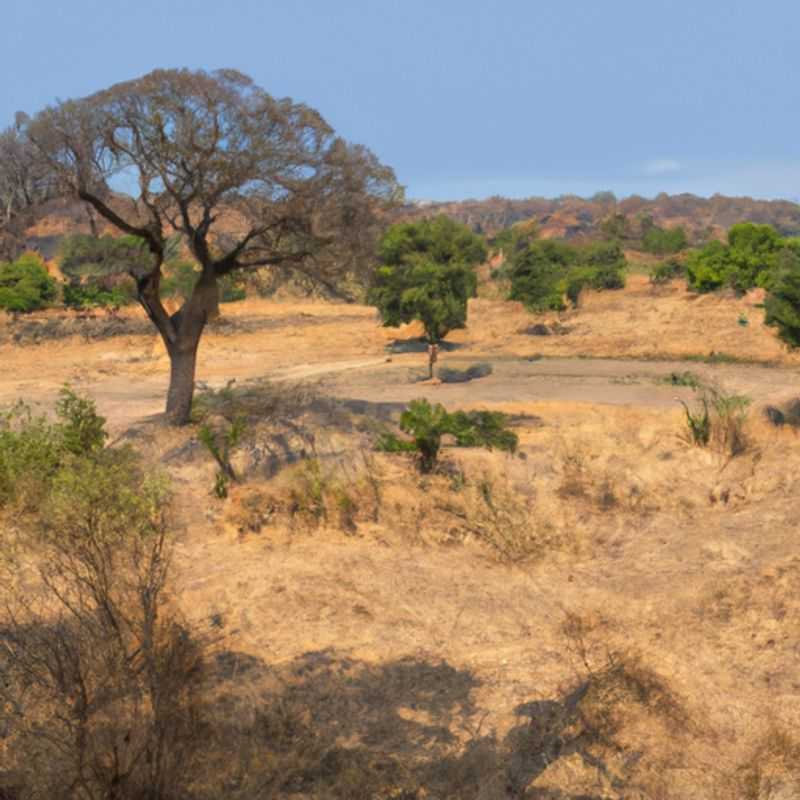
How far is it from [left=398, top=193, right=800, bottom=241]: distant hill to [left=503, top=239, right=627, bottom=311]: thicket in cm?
6283

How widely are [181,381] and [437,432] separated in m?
4.91

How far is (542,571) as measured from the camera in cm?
980

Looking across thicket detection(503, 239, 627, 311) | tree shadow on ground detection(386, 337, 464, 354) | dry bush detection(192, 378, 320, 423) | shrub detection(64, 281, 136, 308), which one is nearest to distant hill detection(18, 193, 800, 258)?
thicket detection(503, 239, 627, 311)

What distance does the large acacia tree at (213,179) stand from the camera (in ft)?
40.8

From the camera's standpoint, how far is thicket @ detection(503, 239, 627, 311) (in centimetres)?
3528

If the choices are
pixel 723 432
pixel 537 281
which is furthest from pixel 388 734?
pixel 537 281

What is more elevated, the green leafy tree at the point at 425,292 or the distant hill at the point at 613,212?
the distant hill at the point at 613,212

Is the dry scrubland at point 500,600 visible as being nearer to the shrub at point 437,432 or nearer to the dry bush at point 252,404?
the dry bush at point 252,404

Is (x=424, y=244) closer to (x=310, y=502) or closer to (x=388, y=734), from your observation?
(x=310, y=502)

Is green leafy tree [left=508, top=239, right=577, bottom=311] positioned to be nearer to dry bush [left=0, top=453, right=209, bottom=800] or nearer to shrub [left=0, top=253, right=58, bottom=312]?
shrub [left=0, top=253, right=58, bottom=312]

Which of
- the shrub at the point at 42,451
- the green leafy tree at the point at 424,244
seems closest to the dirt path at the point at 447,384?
the shrub at the point at 42,451

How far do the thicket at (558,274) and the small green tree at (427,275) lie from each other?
266 inches

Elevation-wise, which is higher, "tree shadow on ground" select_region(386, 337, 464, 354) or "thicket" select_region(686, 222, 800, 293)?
"thicket" select_region(686, 222, 800, 293)

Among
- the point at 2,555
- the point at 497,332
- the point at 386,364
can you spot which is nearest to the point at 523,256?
the point at 497,332
